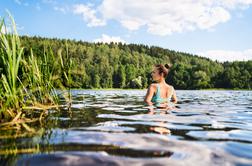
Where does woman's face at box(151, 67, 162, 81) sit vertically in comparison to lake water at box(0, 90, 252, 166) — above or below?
above

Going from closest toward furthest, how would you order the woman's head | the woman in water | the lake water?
the lake water
the woman in water
the woman's head

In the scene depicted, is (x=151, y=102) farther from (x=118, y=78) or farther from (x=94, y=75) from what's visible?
(x=118, y=78)

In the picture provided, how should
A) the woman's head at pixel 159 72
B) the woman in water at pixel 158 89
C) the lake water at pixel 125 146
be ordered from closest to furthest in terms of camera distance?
the lake water at pixel 125 146, the woman in water at pixel 158 89, the woman's head at pixel 159 72

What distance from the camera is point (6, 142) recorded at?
367 centimetres

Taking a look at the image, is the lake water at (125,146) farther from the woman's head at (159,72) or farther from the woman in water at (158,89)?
the woman's head at (159,72)

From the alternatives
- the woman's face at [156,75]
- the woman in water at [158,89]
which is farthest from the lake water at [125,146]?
the woman's face at [156,75]

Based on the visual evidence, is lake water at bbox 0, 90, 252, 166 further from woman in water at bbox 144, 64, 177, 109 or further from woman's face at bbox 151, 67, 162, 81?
woman's face at bbox 151, 67, 162, 81

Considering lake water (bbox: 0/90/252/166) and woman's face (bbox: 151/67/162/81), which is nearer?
lake water (bbox: 0/90/252/166)

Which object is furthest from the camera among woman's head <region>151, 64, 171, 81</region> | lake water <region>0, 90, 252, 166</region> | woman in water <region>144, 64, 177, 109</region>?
woman's head <region>151, 64, 171, 81</region>

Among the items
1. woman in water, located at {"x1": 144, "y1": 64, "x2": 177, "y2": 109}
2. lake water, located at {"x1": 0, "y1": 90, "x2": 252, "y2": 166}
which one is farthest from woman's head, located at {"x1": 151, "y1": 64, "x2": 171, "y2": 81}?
lake water, located at {"x1": 0, "y1": 90, "x2": 252, "y2": 166}

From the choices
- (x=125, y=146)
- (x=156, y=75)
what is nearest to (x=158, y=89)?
(x=156, y=75)

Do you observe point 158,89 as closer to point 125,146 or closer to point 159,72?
point 159,72

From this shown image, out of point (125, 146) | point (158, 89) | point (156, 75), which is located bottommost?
point (125, 146)

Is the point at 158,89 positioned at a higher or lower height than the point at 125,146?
higher
